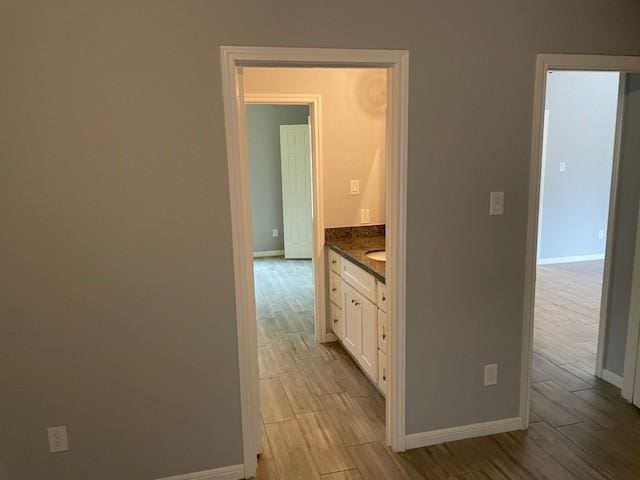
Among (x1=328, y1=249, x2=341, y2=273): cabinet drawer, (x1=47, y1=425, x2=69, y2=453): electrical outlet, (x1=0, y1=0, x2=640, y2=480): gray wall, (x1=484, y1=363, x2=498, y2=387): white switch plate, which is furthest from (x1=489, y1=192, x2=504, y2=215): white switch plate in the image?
(x1=47, y1=425, x2=69, y2=453): electrical outlet

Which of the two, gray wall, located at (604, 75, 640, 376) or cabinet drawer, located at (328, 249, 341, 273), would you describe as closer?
gray wall, located at (604, 75, 640, 376)

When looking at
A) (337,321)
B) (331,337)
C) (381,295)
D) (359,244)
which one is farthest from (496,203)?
(331,337)

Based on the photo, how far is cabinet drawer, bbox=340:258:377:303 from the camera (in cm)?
307

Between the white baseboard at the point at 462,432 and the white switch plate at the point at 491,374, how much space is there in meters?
0.24

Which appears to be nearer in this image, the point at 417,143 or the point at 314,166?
the point at 417,143

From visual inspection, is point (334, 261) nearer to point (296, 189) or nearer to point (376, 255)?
point (376, 255)

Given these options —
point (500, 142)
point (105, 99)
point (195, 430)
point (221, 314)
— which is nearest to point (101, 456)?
point (195, 430)

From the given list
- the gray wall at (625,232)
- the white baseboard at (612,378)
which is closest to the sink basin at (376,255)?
the gray wall at (625,232)

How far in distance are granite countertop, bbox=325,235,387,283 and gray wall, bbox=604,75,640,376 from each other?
1504 millimetres

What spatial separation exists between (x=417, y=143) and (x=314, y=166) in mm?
1679

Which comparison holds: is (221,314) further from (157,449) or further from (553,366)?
(553,366)

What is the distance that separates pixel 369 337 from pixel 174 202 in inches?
65.5

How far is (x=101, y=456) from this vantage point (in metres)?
2.25

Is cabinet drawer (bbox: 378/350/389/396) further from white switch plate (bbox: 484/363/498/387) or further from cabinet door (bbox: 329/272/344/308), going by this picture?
cabinet door (bbox: 329/272/344/308)
